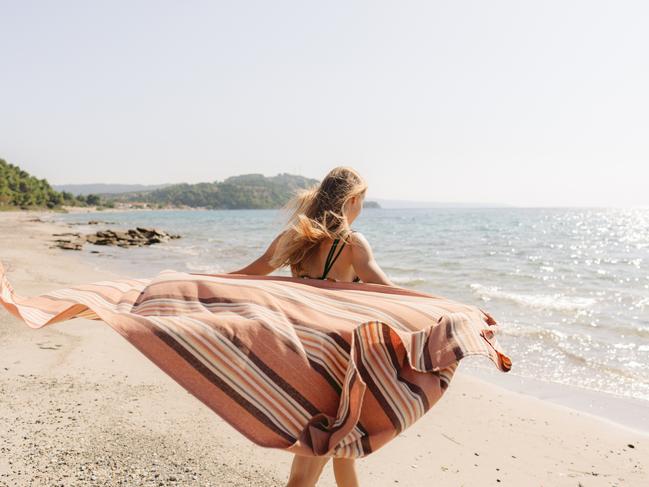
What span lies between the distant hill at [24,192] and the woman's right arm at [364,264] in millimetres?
80329

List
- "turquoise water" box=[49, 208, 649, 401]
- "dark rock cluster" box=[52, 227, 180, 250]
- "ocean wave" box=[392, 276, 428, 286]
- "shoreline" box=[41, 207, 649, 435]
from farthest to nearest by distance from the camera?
"dark rock cluster" box=[52, 227, 180, 250]
"ocean wave" box=[392, 276, 428, 286]
"turquoise water" box=[49, 208, 649, 401]
"shoreline" box=[41, 207, 649, 435]

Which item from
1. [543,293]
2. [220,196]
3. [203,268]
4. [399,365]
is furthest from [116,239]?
[220,196]

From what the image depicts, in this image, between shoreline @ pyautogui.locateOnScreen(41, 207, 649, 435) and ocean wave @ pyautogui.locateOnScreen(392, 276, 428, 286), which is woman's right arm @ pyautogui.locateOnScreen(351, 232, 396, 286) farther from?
ocean wave @ pyautogui.locateOnScreen(392, 276, 428, 286)

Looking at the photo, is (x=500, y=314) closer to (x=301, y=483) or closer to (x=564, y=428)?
(x=564, y=428)

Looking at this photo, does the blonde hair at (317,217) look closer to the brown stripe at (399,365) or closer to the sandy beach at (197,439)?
the brown stripe at (399,365)

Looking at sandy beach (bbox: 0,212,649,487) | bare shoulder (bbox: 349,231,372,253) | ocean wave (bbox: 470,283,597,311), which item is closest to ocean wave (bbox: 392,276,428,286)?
ocean wave (bbox: 470,283,597,311)

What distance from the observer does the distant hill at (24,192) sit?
251ft

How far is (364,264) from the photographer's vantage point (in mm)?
2961

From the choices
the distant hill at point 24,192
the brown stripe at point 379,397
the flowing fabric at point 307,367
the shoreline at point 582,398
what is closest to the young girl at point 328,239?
the flowing fabric at point 307,367

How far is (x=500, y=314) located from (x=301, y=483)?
27.9 ft

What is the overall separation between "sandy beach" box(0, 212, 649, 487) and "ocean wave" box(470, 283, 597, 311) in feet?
19.7

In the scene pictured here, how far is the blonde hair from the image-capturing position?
293 cm

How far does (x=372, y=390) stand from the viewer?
2080mm

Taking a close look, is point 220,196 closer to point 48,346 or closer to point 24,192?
point 24,192
